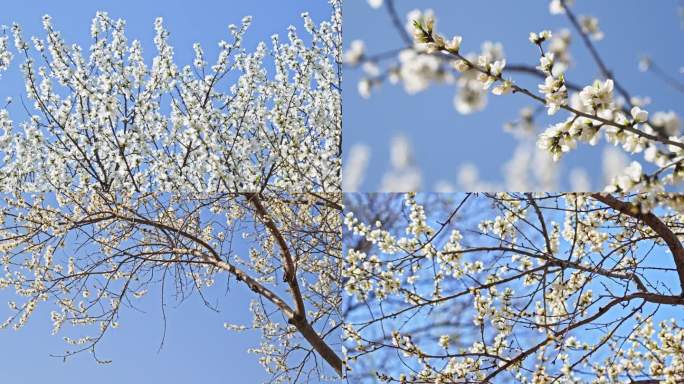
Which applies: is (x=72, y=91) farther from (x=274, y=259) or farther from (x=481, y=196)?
(x=481, y=196)

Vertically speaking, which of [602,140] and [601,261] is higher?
[602,140]

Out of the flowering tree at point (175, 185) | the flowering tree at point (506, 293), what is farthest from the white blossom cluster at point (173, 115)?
the flowering tree at point (506, 293)

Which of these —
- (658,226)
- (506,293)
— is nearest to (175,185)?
(506,293)

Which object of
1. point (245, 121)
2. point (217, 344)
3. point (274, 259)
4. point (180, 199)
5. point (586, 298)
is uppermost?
point (245, 121)

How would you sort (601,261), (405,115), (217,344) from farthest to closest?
(217,344), (601,261), (405,115)

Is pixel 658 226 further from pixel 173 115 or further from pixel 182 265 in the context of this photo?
pixel 173 115

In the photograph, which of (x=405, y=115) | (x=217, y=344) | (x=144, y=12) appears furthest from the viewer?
(x=144, y=12)

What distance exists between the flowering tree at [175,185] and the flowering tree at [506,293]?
0.31 metres

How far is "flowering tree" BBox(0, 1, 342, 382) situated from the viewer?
254cm

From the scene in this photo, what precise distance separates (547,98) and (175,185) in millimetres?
1866

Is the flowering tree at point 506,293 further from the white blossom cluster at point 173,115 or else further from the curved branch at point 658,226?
the white blossom cluster at point 173,115

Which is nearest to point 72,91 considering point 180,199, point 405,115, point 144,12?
point 144,12

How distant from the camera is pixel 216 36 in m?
3.09

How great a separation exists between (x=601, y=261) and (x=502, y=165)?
1.42 ft
